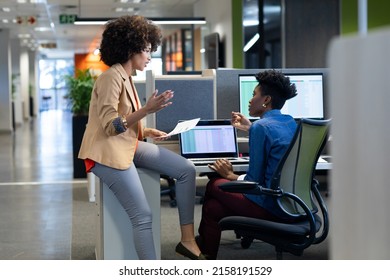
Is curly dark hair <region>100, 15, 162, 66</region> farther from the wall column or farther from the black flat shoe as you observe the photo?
the wall column

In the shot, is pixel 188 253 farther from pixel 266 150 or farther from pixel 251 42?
pixel 251 42

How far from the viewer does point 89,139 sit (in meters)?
3.17

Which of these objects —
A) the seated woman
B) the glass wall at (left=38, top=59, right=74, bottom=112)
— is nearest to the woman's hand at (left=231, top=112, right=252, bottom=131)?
the seated woman

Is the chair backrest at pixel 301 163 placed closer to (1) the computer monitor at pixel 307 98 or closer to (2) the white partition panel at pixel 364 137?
(1) the computer monitor at pixel 307 98

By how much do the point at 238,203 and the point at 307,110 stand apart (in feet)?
5.10

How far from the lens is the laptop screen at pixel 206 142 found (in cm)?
370

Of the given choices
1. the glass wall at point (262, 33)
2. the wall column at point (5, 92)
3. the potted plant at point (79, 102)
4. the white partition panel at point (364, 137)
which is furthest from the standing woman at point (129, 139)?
the wall column at point (5, 92)

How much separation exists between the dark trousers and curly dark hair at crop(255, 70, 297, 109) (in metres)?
0.44

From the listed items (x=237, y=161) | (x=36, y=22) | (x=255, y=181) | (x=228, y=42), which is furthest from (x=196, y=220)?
(x=36, y=22)

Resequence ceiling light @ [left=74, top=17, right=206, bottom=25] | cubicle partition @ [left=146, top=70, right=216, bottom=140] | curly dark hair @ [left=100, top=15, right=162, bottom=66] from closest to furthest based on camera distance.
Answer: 1. curly dark hair @ [left=100, top=15, right=162, bottom=66]
2. cubicle partition @ [left=146, top=70, right=216, bottom=140]
3. ceiling light @ [left=74, top=17, right=206, bottom=25]

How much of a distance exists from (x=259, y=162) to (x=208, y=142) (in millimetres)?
665

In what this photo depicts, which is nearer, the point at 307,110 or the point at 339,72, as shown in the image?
the point at 339,72

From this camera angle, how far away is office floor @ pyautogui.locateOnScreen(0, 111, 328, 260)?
4.07 m
